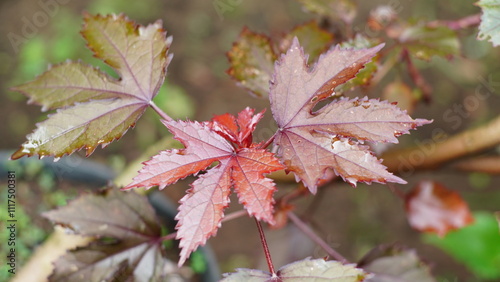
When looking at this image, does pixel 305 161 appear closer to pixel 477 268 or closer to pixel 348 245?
pixel 477 268

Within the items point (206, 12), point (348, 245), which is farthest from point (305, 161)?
point (206, 12)

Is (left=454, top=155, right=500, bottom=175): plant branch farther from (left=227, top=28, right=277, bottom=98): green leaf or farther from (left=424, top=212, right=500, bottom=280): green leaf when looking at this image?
(left=227, top=28, right=277, bottom=98): green leaf

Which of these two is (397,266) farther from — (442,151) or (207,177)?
(207,177)

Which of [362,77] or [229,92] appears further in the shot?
[229,92]

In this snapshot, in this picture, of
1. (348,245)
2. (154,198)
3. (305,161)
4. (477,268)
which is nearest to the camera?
(305,161)

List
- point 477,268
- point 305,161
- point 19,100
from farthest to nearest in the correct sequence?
1. point 19,100
2. point 477,268
3. point 305,161

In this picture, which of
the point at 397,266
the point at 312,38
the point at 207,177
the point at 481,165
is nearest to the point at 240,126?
the point at 207,177

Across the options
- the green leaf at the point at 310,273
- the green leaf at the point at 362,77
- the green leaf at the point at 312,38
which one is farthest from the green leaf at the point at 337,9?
the green leaf at the point at 310,273
